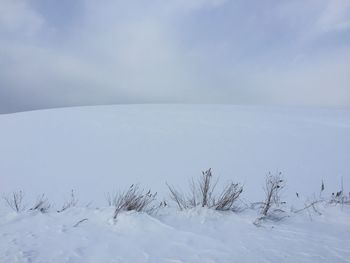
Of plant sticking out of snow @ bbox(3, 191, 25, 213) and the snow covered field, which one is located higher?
the snow covered field

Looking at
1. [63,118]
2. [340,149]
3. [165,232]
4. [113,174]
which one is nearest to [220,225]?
[165,232]

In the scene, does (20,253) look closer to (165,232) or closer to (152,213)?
(165,232)

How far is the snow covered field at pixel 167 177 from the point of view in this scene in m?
2.79


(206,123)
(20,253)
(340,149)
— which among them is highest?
(206,123)

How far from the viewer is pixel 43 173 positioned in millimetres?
8133

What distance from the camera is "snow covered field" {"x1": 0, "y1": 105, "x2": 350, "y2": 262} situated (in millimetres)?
2787

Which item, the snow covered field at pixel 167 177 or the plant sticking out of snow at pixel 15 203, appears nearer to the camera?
the snow covered field at pixel 167 177

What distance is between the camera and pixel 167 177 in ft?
25.2

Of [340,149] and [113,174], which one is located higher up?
[340,149]

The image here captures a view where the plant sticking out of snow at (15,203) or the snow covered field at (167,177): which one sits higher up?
the snow covered field at (167,177)

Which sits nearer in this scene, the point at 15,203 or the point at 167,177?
the point at 15,203

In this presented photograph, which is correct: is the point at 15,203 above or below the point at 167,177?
below

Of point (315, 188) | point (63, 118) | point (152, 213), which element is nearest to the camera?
point (152, 213)

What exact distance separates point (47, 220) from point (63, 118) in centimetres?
1300
